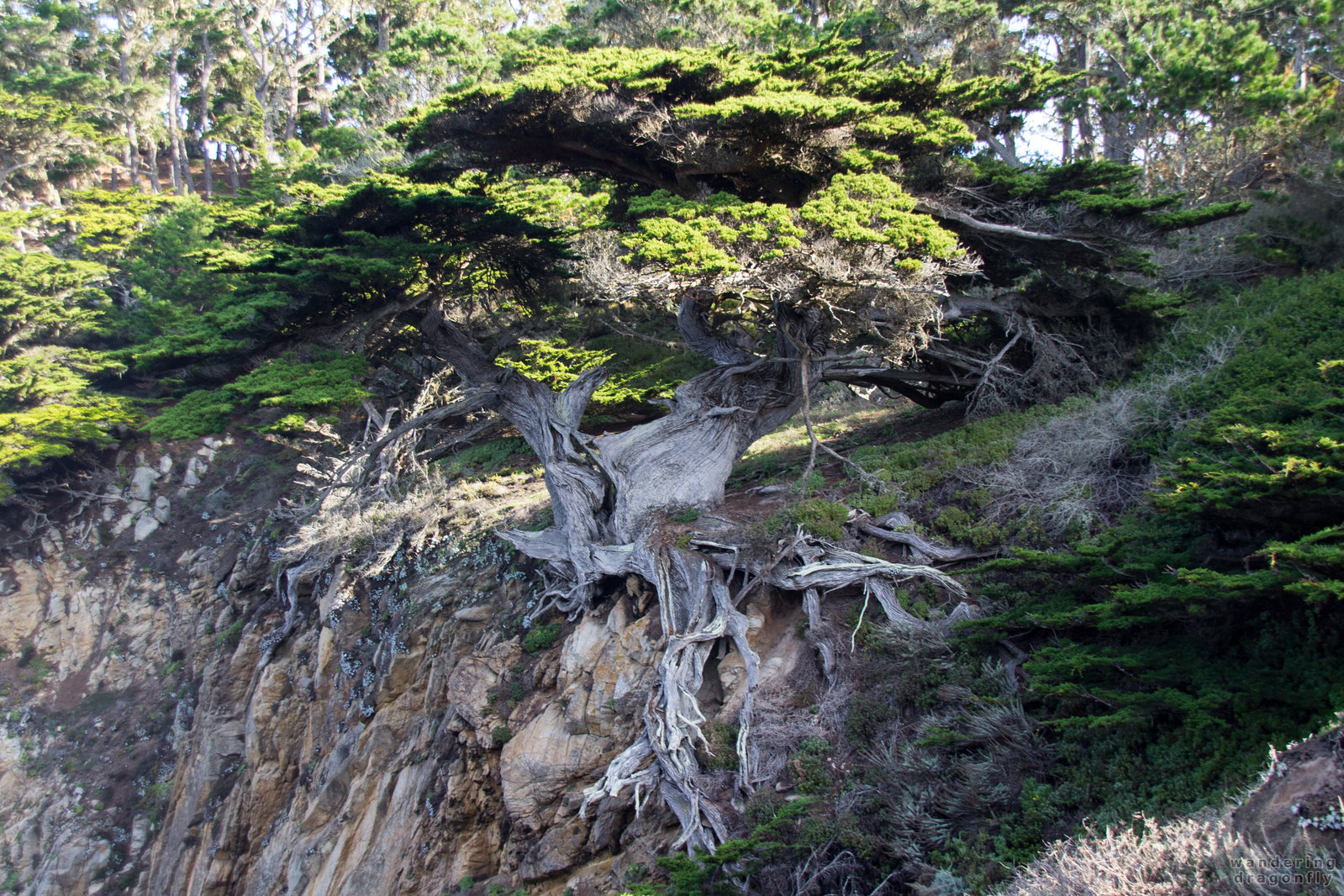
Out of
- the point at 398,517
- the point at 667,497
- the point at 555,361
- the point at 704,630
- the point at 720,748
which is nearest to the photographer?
the point at 720,748

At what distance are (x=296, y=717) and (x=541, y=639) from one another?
6.28m

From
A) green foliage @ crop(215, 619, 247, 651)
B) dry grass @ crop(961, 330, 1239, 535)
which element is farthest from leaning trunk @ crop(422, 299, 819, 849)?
green foliage @ crop(215, 619, 247, 651)

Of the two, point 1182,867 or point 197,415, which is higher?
point 197,415

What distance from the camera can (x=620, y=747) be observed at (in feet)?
24.8

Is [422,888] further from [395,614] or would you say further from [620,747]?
[395,614]

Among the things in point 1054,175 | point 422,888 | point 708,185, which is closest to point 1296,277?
point 1054,175

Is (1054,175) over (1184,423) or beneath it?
over

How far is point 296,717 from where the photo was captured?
12781 mm

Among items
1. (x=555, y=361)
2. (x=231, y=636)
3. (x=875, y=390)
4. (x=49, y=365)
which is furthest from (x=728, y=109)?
(x=49, y=365)

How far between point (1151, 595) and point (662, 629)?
190 inches

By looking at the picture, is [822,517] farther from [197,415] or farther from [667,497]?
[197,415]

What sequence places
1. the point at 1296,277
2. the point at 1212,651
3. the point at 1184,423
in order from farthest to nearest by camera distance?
the point at 1296,277 < the point at 1184,423 < the point at 1212,651

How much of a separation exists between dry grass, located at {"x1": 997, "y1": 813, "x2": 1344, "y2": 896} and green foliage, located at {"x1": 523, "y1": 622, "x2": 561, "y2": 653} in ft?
20.6

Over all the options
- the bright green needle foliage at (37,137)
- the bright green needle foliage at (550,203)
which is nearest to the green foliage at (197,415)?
the bright green needle foliage at (550,203)
